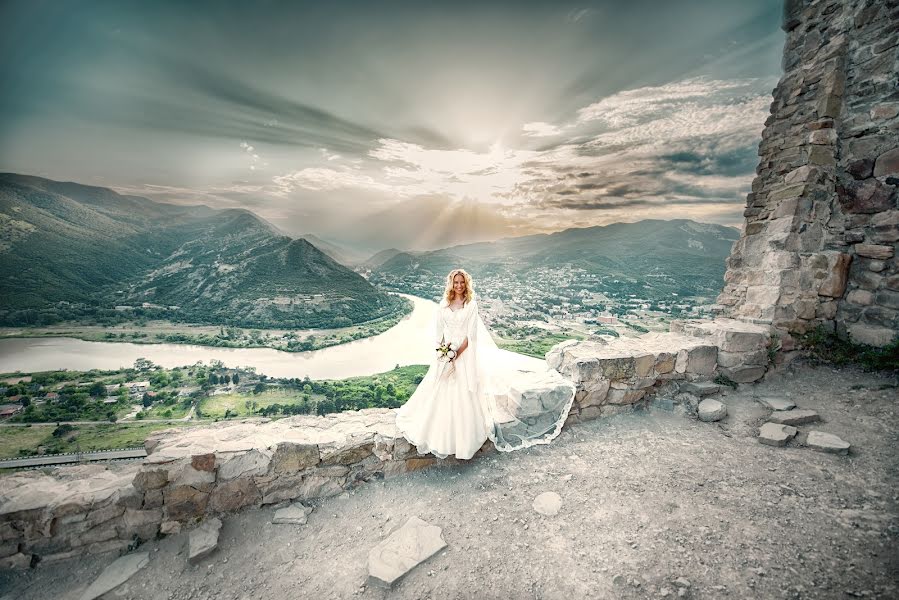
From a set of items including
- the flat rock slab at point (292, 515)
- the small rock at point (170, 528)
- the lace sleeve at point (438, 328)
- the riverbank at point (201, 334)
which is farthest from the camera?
the riverbank at point (201, 334)

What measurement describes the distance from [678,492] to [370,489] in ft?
10.2

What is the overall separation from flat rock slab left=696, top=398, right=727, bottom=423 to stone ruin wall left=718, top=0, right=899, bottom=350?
1918 millimetres

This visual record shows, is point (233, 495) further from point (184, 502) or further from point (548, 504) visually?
point (548, 504)

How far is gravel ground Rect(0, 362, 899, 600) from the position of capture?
7.36 feet

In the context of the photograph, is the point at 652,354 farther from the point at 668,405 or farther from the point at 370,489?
the point at 370,489

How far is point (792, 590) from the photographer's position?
2.03 m

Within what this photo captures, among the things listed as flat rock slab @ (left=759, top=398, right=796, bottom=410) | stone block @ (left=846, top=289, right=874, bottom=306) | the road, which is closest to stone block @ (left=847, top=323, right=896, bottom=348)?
stone block @ (left=846, top=289, right=874, bottom=306)

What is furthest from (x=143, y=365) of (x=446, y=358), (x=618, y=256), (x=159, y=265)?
(x=618, y=256)

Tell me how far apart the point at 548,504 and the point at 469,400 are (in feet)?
4.13

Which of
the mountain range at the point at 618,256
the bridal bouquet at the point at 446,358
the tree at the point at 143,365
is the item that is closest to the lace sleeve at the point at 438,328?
the bridal bouquet at the point at 446,358

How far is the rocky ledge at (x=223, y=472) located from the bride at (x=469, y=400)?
15 cm

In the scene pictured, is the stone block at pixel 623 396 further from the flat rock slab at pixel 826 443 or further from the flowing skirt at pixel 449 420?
the flowing skirt at pixel 449 420

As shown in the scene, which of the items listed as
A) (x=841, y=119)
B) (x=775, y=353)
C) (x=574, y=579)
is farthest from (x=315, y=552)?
(x=841, y=119)

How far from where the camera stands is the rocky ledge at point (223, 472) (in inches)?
117
